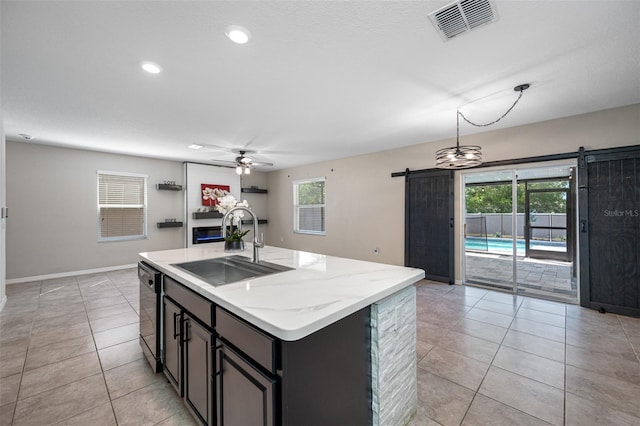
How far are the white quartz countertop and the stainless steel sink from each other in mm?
115

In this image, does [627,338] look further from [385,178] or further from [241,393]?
[385,178]

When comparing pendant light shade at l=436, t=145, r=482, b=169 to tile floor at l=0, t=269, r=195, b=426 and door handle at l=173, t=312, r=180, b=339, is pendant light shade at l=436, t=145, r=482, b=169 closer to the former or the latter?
door handle at l=173, t=312, r=180, b=339

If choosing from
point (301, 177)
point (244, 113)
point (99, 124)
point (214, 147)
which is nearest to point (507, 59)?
point (244, 113)

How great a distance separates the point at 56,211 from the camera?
4.99m

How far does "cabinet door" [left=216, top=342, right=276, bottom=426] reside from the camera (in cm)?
98

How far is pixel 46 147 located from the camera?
16.1ft

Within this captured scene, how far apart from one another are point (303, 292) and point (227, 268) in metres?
1.17

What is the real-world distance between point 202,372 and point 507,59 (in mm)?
3235

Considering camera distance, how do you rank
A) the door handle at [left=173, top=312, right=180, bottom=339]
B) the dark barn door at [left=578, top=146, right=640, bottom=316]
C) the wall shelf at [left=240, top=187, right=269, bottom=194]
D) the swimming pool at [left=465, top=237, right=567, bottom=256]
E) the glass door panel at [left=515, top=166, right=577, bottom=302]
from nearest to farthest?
1. the door handle at [left=173, top=312, right=180, bottom=339]
2. the dark barn door at [left=578, top=146, right=640, bottom=316]
3. the glass door panel at [left=515, top=166, right=577, bottom=302]
4. the swimming pool at [left=465, top=237, right=567, bottom=256]
5. the wall shelf at [left=240, top=187, right=269, bottom=194]

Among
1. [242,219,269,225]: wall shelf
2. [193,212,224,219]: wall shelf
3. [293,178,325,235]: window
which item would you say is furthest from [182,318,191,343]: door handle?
[242,219,269,225]: wall shelf

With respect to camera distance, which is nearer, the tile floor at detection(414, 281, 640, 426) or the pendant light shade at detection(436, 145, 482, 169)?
the tile floor at detection(414, 281, 640, 426)

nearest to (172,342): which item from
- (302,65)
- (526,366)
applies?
(302,65)

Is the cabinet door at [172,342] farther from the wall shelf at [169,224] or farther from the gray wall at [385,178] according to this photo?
the wall shelf at [169,224]

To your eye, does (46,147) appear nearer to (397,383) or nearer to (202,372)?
(202,372)
